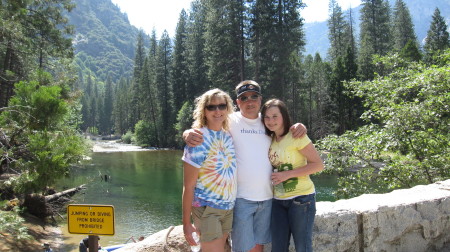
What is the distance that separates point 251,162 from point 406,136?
13.3 ft

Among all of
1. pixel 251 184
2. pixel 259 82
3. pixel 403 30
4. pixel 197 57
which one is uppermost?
pixel 403 30

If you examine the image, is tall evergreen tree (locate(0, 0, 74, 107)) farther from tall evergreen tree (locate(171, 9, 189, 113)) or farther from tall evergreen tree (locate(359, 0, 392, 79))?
tall evergreen tree (locate(171, 9, 189, 113))

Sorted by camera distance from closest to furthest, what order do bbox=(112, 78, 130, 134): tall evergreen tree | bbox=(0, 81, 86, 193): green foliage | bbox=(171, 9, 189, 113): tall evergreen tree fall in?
bbox=(0, 81, 86, 193): green foliage < bbox=(171, 9, 189, 113): tall evergreen tree < bbox=(112, 78, 130, 134): tall evergreen tree

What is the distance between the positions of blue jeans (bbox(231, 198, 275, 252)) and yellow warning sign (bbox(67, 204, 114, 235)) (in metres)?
0.89

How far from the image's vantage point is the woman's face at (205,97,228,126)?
7.39 feet

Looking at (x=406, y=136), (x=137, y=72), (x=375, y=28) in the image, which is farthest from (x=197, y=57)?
(x=406, y=136)

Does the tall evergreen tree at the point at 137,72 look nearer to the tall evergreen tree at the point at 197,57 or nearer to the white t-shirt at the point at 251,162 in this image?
the tall evergreen tree at the point at 197,57

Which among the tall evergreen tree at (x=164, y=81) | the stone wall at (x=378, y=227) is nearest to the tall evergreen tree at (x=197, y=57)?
the tall evergreen tree at (x=164, y=81)

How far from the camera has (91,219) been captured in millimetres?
2459

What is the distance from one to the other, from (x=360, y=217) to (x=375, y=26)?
35866 mm

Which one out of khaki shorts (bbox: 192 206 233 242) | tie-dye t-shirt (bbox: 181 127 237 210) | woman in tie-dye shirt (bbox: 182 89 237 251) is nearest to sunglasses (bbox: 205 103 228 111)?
woman in tie-dye shirt (bbox: 182 89 237 251)

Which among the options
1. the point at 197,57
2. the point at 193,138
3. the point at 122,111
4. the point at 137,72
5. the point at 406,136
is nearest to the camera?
the point at 193,138

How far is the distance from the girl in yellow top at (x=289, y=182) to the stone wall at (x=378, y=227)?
12.0 inches

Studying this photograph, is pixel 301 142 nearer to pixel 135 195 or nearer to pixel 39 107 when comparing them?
pixel 39 107
